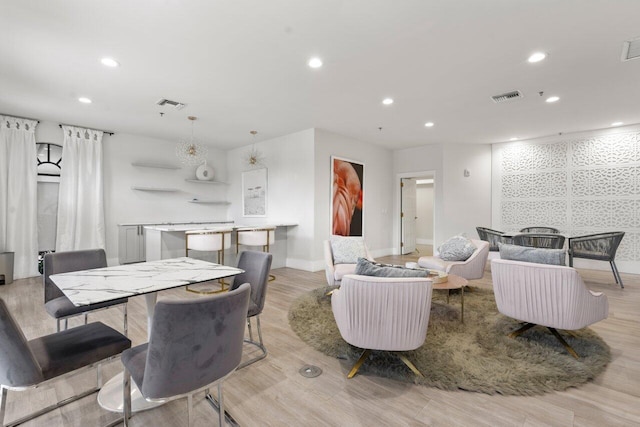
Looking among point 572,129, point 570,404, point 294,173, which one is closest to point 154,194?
point 294,173

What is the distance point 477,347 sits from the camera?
2.54 meters

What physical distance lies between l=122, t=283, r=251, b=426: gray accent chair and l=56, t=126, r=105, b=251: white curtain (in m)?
5.56

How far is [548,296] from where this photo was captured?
2393mm

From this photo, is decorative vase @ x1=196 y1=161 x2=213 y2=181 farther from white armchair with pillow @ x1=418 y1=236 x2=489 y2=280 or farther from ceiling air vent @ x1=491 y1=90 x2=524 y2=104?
ceiling air vent @ x1=491 y1=90 x2=524 y2=104

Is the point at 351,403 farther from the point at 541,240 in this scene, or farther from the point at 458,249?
the point at 541,240

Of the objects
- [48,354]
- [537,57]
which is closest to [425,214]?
[537,57]

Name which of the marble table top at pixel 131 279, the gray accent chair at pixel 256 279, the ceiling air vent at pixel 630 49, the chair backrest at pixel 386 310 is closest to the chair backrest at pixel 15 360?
the marble table top at pixel 131 279

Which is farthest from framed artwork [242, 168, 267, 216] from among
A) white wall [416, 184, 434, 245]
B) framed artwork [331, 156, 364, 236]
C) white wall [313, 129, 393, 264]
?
white wall [416, 184, 434, 245]

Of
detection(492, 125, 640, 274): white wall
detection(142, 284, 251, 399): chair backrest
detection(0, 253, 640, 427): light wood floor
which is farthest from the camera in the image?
detection(492, 125, 640, 274): white wall

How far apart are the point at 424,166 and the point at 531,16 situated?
16.2 feet

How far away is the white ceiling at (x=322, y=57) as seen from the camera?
7.77 ft

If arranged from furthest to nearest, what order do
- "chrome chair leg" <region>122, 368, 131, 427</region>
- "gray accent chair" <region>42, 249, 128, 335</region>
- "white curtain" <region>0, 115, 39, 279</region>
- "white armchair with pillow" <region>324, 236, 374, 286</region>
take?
"white curtain" <region>0, 115, 39, 279</region>
"white armchair with pillow" <region>324, 236, 374, 286</region>
"gray accent chair" <region>42, 249, 128, 335</region>
"chrome chair leg" <region>122, 368, 131, 427</region>

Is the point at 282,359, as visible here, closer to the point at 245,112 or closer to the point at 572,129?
the point at 245,112

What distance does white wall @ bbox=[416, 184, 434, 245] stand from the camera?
34.4ft
